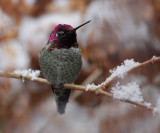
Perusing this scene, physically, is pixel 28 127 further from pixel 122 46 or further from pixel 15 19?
pixel 122 46

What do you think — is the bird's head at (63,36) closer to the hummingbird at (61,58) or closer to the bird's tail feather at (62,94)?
the hummingbird at (61,58)

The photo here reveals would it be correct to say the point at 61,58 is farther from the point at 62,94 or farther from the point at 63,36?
the point at 62,94

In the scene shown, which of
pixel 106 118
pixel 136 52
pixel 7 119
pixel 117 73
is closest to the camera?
pixel 117 73

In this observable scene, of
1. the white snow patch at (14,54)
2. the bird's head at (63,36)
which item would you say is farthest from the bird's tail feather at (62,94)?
the white snow patch at (14,54)

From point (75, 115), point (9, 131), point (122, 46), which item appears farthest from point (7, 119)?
point (122, 46)

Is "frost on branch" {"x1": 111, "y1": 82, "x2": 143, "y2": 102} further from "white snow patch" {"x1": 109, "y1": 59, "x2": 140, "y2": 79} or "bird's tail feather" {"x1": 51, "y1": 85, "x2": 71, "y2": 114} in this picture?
"bird's tail feather" {"x1": 51, "y1": 85, "x2": 71, "y2": 114}

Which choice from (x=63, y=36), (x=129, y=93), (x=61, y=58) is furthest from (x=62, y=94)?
(x=129, y=93)

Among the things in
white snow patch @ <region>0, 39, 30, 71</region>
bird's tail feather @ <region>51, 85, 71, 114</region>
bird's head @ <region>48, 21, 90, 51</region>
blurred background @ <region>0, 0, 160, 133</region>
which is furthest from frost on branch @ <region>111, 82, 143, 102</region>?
white snow patch @ <region>0, 39, 30, 71</region>
